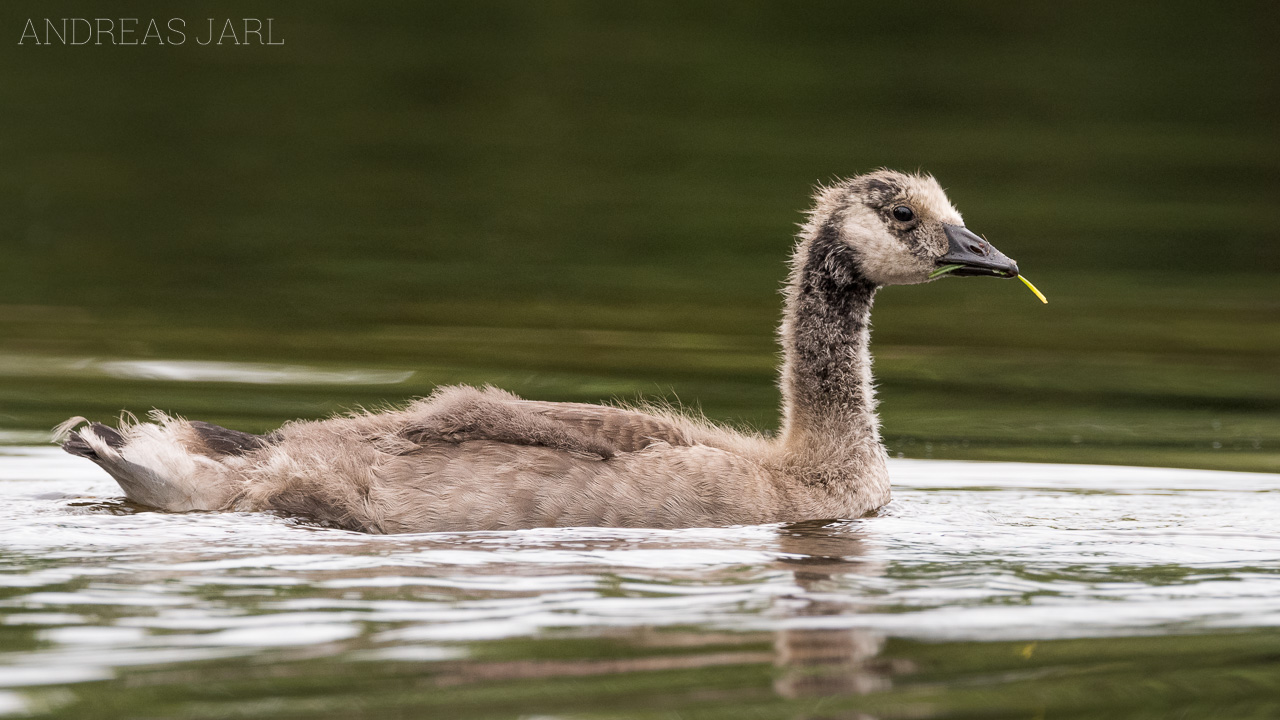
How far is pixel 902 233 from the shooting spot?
1068cm

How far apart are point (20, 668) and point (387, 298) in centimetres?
948

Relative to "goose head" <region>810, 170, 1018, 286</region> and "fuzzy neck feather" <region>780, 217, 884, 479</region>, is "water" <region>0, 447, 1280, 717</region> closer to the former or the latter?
"fuzzy neck feather" <region>780, 217, 884, 479</region>

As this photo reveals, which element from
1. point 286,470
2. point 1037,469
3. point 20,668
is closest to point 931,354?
point 1037,469

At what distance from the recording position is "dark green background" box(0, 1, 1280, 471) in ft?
46.1

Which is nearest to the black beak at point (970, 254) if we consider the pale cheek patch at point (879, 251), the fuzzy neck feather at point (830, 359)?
the pale cheek patch at point (879, 251)

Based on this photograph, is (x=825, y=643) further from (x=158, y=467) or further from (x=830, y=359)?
(x=158, y=467)

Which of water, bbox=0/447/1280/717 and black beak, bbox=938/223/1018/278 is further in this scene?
black beak, bbox=938/223/1018/278

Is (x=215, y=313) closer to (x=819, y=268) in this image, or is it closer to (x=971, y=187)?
(x=819, y=268)

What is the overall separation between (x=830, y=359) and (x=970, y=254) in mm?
955

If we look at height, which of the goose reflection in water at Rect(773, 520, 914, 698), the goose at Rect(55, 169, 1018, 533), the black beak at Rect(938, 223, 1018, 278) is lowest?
the goose reflection in water at Rect(773, 520, 914, 698)

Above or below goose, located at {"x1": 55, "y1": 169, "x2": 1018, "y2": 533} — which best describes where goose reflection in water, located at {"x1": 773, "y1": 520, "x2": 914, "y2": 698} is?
below

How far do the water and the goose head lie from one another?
1.42 m

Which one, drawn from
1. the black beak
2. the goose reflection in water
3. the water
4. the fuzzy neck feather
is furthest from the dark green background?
the goose reflection in water

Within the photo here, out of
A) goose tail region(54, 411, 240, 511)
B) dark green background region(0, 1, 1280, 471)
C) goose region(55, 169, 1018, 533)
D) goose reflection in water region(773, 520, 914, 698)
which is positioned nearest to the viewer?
goose reflection in water region(773, 520, 914, 698)
